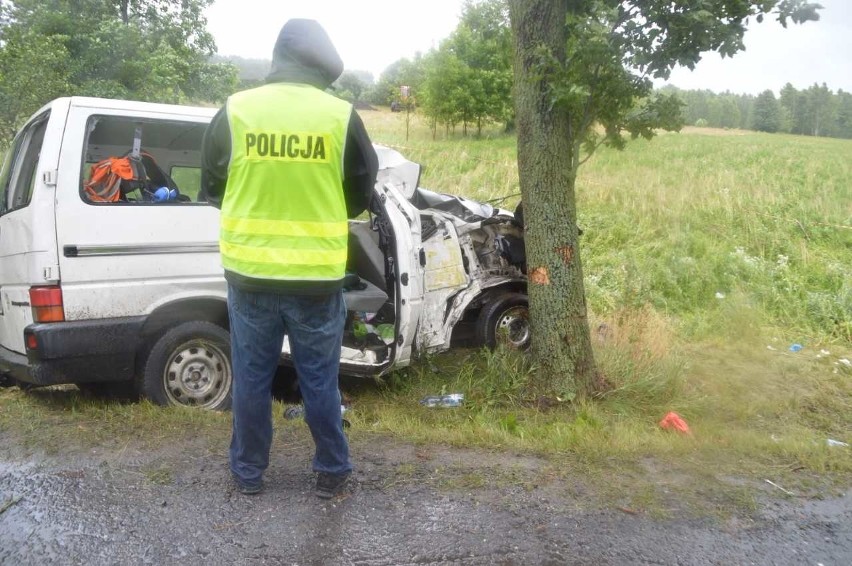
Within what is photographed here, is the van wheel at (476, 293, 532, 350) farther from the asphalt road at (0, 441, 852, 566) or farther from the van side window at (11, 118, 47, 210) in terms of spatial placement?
the van side window at (11, 118, 47, 210)

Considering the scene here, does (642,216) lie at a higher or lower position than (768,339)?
higher

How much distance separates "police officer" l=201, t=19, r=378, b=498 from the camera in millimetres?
2902

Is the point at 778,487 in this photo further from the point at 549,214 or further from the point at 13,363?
the point at 13,363

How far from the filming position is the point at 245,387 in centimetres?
311

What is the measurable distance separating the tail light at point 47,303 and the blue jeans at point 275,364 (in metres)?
1.67

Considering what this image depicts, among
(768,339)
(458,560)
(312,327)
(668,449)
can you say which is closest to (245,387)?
(312,327)

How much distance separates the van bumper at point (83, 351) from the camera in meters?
4.15

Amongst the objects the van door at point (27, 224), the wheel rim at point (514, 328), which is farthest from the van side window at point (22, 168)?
the wheel rim at point (514, 328)

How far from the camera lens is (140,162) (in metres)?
4.68

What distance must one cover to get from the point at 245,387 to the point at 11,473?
A: 1333 mm

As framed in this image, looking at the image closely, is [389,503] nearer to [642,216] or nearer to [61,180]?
[61,180]

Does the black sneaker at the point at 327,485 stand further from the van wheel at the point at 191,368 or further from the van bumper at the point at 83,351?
the van bumper at the point at 83,351

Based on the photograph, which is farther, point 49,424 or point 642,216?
point 642,216

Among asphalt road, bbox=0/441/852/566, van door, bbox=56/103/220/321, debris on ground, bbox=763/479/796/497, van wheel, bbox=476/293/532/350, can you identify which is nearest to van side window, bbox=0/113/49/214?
van door, bbox=56/103/220/321
